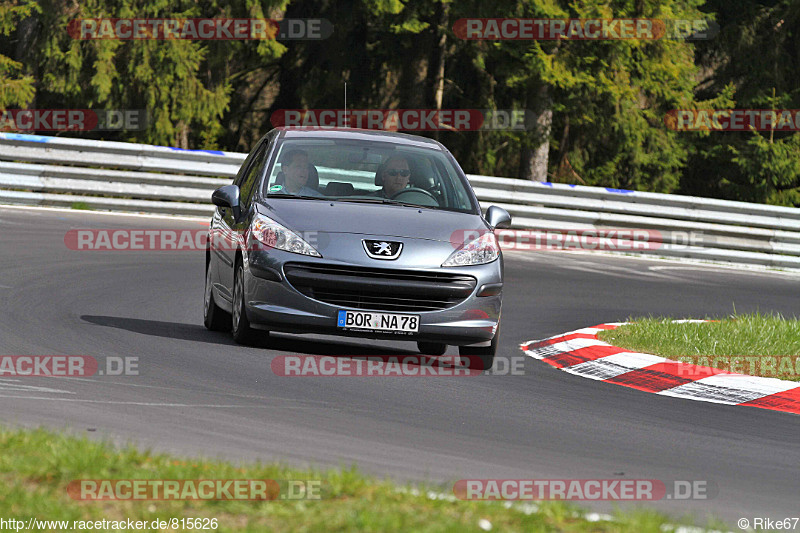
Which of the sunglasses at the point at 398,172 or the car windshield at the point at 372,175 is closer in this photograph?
the car windshield at the point at 372,175

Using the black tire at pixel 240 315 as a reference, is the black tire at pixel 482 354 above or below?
below

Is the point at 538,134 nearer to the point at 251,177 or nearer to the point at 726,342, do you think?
the point at 726,342

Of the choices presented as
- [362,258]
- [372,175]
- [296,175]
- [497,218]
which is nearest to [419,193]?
[497,218]

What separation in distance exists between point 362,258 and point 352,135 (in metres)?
1.97

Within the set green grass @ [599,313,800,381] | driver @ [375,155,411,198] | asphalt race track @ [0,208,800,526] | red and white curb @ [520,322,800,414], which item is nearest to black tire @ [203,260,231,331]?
asphalt race track @ [0,208,800,526]

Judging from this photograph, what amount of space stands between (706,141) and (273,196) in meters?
26.7

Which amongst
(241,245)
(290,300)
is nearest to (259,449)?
(290,300)

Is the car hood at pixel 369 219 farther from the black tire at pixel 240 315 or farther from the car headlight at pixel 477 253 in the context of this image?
the black tire at pixel 240 315

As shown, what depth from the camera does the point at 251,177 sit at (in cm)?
1038

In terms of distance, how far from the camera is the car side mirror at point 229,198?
9.74 meters

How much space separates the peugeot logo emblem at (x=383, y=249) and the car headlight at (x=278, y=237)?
332mm

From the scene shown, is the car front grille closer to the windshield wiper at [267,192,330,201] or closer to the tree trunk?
the windshield wiper at [267,192,330,201]

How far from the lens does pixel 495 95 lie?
31.4 m

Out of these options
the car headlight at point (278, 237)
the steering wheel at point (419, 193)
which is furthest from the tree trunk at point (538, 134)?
the car headlight at point (278, 237)
